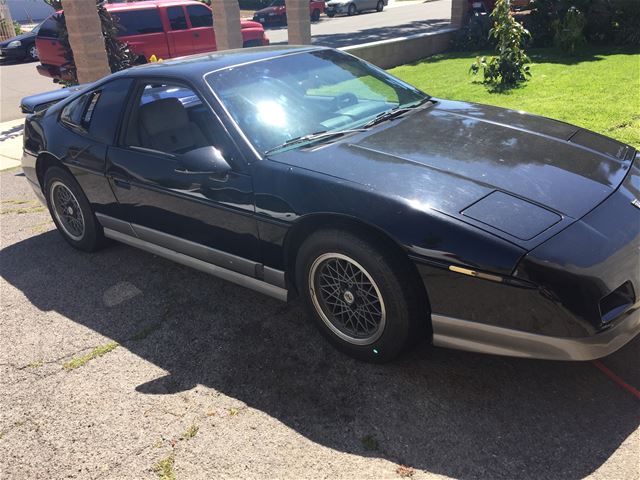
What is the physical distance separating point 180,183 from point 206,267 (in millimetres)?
572

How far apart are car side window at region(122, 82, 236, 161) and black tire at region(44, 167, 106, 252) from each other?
887 millimetres

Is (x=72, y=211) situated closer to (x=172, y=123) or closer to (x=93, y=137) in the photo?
(x=93, y=137)

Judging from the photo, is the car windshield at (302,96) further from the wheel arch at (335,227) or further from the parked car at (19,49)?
the parked car at (19,49)

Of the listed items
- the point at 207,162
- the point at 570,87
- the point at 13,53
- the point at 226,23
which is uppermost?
the point at 226,23

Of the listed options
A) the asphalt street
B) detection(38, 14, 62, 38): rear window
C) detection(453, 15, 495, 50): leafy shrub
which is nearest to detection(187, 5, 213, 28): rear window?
detection(38, 14, 62, 38): rear window

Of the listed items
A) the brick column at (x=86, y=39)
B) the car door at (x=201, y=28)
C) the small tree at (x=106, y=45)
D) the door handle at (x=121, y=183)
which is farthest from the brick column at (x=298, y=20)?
the door handle at (x=121, y=183)

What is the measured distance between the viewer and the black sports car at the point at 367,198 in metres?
2.49

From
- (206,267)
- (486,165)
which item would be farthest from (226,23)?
(486,165)

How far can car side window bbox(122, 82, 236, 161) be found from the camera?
11.4ft

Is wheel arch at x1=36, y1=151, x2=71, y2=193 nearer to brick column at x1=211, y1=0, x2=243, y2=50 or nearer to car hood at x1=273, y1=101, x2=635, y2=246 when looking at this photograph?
car hood at x1=273, y1=101, x2=635, y2=246

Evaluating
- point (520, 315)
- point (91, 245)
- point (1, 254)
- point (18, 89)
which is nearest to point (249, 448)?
point (520, 315)

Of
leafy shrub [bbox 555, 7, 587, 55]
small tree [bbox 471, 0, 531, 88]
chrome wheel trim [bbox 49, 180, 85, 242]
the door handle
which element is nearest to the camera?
the door handle

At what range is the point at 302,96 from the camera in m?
3.72

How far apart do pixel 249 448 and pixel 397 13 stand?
29529 mm
